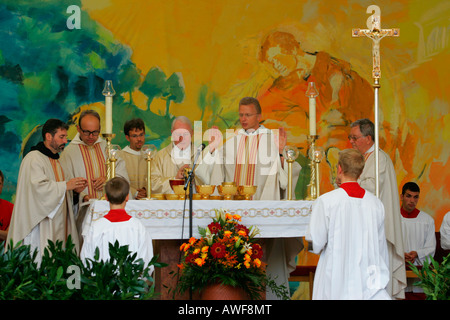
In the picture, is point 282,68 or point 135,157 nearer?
point 135,157

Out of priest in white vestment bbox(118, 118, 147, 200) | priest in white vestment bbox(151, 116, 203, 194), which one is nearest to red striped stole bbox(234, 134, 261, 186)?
priest in white vestment bbox(151, 116, 203, 194)

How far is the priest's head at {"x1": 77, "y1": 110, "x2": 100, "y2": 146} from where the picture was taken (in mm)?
6816

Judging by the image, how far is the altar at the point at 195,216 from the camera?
17.1 ft

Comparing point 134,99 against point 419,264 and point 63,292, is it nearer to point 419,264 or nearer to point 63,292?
point 419,264

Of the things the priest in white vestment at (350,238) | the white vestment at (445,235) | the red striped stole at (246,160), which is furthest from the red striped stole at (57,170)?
the white vestment at (445,235)

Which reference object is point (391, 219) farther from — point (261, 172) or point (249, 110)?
point (249, 110)

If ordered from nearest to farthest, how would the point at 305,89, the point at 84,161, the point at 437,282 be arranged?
the point at 437,282 < the point at 84,161 < the point at 305,89

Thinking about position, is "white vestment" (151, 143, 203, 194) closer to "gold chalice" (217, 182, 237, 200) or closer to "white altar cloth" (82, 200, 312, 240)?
"gold chalice" (217, 182, 237, 200)

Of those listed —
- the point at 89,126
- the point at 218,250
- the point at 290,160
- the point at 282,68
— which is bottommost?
the point at 218,250

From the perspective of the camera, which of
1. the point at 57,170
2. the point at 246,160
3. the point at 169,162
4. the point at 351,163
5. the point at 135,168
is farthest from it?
the point at 135,168

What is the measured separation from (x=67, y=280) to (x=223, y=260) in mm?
1799

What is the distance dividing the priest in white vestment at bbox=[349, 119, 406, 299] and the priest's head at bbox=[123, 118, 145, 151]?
2.87 metres

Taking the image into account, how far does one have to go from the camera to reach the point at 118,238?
4199mm

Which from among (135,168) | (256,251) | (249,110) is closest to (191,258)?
(256,251)
